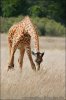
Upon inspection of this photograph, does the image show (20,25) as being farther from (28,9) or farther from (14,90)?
(28,9)

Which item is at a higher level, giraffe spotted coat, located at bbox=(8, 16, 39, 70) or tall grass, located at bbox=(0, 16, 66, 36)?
giraffe spotted coat, located at bbox=(8, 16, 39, 70)

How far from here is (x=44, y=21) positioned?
133 ft

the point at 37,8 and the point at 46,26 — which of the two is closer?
the point at 37,8

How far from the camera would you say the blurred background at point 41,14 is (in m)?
35.4

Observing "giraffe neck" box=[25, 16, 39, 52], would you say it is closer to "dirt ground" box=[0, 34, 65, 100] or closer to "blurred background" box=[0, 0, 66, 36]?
"dirt ground" box=[0, 34, 65, 100]

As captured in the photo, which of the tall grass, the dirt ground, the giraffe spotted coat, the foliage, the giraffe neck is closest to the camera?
the dirt ground

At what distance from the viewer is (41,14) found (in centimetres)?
3984

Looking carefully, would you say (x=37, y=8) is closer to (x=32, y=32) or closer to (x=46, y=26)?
(x=46, y=26)

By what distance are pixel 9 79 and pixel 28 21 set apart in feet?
6.35

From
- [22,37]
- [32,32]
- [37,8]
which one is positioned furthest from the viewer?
[37,8]

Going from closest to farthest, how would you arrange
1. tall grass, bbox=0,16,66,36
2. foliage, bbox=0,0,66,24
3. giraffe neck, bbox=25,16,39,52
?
giraffe neck, bbox=25,16,39,52
foliage, bbox=0,0,66,24
tall grass, bbox=0,16,66,36

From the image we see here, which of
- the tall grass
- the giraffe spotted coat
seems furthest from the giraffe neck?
the tall grass

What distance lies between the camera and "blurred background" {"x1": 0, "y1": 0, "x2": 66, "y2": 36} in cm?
3544

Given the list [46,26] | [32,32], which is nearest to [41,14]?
[46,26]
